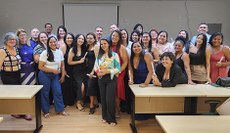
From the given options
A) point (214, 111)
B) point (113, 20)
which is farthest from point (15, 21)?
point (214, 111)

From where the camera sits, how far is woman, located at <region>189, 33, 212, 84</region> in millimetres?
3763

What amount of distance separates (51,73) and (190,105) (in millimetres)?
2234

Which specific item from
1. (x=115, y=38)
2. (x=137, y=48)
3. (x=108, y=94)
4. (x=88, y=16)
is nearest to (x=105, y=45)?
(x=115, y=38)

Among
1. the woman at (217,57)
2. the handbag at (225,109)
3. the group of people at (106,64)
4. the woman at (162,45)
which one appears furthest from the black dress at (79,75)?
the handbag at (225,109)

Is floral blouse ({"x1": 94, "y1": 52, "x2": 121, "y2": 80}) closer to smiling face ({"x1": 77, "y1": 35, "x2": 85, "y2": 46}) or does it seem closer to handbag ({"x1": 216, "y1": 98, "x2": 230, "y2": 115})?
smiling face ({"x1": 77, "y1": 35, "x2": 85, "y2": 46})

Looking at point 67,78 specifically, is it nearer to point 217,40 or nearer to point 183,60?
point 183,60

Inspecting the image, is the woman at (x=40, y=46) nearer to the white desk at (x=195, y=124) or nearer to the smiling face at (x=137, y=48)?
the smiling face at (x=137, y=48)

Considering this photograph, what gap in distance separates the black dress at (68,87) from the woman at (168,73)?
170cm

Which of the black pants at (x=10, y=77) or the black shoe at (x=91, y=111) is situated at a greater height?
the black pants at (x=10, y=77)

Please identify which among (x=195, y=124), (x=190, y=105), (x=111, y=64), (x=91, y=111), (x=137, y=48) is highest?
(x=137, y=48)

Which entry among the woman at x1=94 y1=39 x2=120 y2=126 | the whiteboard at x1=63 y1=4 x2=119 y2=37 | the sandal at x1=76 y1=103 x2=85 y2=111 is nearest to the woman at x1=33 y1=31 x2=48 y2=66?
the woman at x1=94 y1=39 x2=120 y2=126

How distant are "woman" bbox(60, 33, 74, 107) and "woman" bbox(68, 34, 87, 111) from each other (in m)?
0.10

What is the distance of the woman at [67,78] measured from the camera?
425 centimetres

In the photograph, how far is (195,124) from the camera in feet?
7.14
